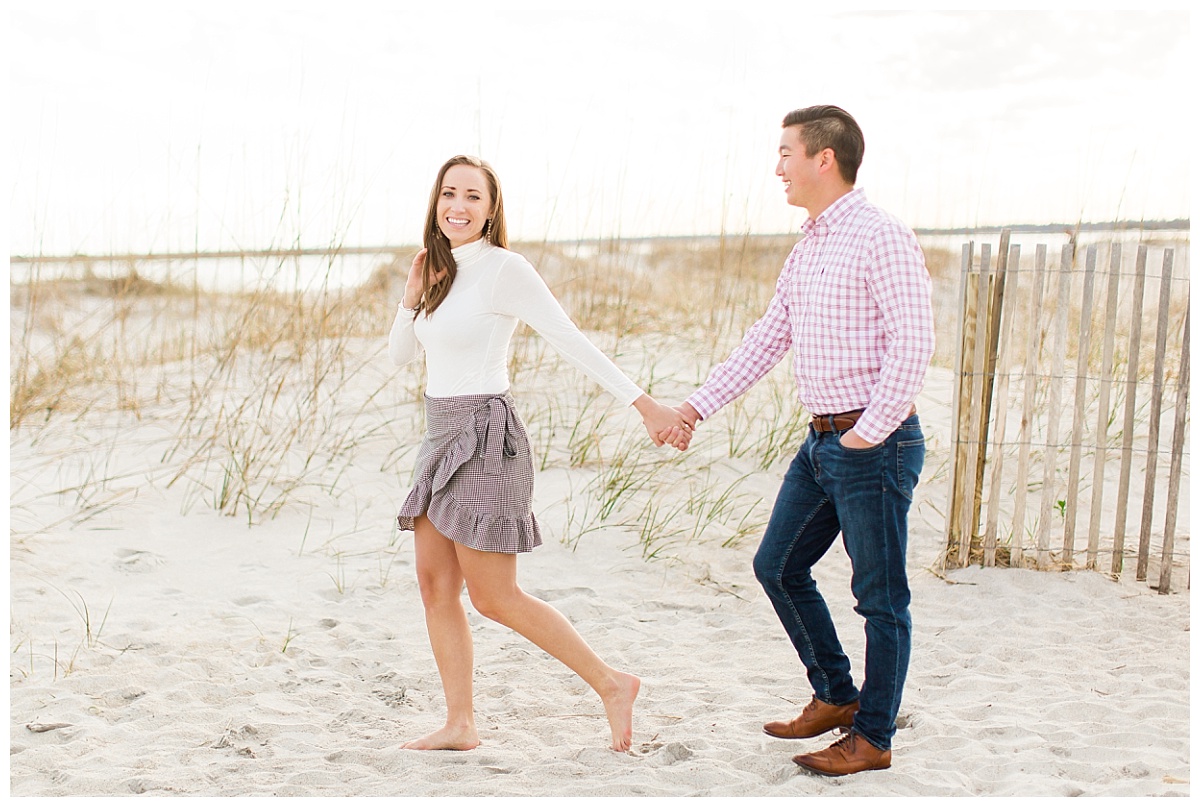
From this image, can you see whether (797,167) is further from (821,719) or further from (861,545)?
(821,719)

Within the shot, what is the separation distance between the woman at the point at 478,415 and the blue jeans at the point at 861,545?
0.48m

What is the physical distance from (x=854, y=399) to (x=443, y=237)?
4.07 feet

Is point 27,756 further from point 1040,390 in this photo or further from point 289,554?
point 1040,390

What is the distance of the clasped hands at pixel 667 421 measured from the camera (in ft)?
10.5

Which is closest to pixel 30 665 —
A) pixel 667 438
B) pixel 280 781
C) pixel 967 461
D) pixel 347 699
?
pixel 347 699

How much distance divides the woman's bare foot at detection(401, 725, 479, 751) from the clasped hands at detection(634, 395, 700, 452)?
1.04 meters

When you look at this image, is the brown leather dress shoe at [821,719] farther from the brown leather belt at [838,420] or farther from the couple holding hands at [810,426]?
the brown leather belt at [838,420]

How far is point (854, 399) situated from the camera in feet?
9.34

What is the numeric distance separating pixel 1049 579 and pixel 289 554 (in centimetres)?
359

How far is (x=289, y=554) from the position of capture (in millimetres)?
5367

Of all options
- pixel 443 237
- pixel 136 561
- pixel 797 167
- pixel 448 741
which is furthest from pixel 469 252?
pixel 136 561

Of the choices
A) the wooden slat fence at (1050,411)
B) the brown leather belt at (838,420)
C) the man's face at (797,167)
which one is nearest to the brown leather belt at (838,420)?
the brown leather belt at (838,420)

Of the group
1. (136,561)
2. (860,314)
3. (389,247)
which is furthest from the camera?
(389,247)

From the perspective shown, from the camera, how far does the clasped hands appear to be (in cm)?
321
